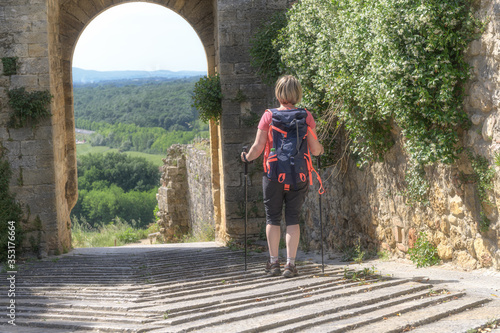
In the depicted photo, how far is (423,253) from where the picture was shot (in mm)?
4734

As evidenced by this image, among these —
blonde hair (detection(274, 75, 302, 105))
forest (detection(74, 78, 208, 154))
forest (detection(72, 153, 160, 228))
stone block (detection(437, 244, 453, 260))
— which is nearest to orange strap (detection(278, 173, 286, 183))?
blonde hair (detection(274, 75, 302, 105))

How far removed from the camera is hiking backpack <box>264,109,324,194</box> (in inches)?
177

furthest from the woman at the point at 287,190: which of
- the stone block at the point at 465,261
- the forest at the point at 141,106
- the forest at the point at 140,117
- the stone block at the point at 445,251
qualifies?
the forest at the point at 141,106

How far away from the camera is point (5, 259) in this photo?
261 inches

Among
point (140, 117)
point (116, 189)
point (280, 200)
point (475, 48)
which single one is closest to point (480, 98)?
point (475, 48)

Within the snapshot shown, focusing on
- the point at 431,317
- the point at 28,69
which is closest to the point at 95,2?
the point at 28,69

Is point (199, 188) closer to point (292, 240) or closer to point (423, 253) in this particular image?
point (292, 240)

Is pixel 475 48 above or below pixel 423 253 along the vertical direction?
above

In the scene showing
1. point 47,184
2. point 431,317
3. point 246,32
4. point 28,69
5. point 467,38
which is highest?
point 246,32

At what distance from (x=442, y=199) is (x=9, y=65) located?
5310 mm

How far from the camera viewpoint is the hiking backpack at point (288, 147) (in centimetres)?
451

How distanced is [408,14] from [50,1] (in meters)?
4.90

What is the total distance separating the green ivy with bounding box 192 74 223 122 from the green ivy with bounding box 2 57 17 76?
2.28 meters

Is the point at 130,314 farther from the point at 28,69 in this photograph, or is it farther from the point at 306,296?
the point at 28,69
